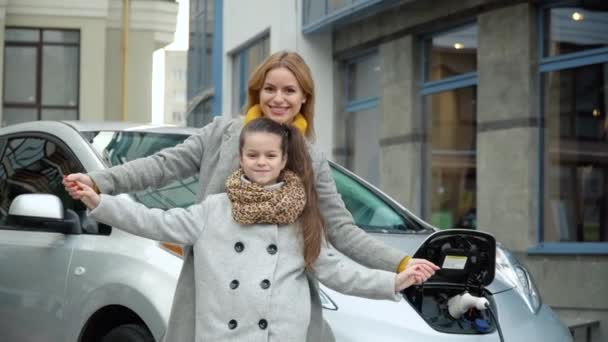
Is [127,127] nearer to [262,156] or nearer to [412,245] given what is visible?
[412,245]

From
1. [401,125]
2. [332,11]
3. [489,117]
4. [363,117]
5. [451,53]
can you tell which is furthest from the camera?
[363,117]

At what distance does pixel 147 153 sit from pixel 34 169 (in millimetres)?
709

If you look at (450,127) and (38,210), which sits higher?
(450,127)

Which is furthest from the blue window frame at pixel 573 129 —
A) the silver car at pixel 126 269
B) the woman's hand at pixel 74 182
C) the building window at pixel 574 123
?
the woman's hand at pixel 74 182

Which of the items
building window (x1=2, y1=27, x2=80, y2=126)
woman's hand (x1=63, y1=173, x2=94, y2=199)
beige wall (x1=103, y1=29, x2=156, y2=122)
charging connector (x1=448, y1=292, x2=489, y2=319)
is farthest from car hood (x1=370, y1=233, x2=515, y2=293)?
beige wall (x1=103, y1=29, x2=156, y2=122)

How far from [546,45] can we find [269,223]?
7.93m

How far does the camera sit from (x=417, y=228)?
570cm

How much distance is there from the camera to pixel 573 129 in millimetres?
10641

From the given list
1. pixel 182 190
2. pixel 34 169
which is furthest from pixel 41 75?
pixel 182 190

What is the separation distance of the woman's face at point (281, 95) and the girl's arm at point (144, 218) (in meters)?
0.54

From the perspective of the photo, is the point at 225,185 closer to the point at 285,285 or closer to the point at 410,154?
the point at 285,285

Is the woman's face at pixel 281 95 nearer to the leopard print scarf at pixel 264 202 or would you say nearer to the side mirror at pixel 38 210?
the leopard print scarf at pixel 264 202

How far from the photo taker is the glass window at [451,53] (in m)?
12.1

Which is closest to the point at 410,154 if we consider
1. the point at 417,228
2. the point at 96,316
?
the point at 417,228
